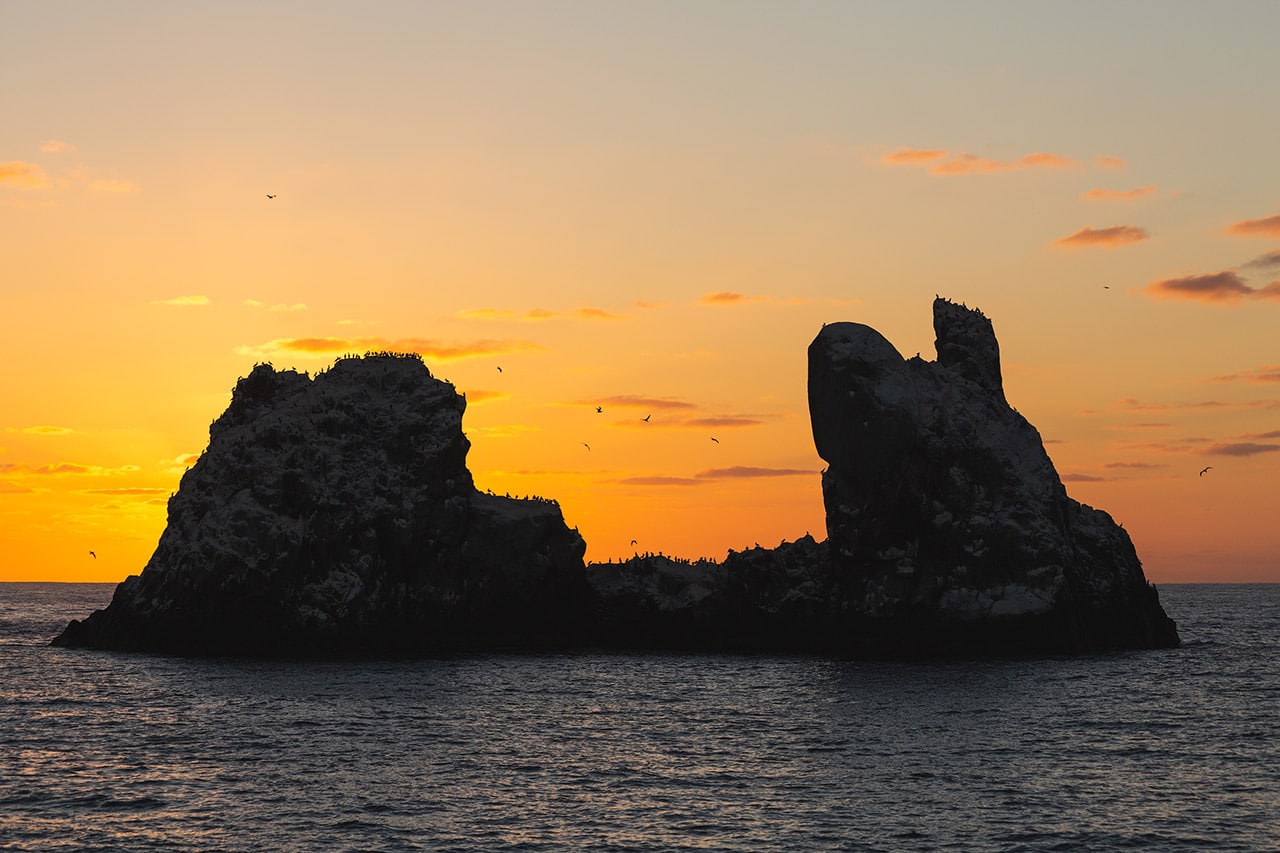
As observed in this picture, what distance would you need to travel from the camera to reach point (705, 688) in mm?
69562

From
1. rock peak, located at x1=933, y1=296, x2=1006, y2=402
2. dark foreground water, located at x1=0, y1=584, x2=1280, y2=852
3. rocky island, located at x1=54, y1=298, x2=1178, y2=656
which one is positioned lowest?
dark foreground water, located at x1=0, y1=584, x2=1280, y2=852

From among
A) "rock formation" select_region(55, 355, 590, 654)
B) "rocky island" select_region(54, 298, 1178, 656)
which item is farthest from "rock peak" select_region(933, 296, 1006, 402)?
"rock formation" select_region(55, 355, 590, 654)

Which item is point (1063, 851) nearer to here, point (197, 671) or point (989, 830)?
point (989, 830)

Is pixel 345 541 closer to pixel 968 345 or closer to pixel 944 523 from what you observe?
pixel 944 523

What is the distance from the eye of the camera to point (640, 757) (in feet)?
160

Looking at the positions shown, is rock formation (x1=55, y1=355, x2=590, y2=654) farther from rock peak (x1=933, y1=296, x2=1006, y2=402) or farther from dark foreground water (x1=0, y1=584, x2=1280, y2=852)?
rock peak (x1=933, y1=296, x2=1006, y2=402)

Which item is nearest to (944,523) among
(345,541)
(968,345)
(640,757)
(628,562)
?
(968,345)

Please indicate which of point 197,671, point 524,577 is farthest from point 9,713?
point 524,577

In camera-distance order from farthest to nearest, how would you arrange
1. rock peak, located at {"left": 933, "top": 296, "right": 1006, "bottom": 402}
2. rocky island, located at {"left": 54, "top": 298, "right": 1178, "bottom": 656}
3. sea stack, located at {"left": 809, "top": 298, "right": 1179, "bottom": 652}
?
rock peak, located at {"left": 933, "top": 296, "right": 1006, "bottom": 402} → rocky island, located at {"left": 54, "top": 298, "right": 1178, "bottom": 656} → sea stack, located at {"left": 809, "top": 298, "right": 1179, "bottom": 652}

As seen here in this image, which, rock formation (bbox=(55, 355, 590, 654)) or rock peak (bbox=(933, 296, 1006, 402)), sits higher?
rock peak (bbox=(933, 296, 1006, 402))

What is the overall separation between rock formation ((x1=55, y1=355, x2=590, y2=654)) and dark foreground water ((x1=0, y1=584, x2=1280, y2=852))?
6.86 m

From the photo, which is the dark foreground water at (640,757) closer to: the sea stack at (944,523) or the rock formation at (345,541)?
the sea stack at (944,523)

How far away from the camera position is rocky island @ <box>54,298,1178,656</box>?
83438 millimetres

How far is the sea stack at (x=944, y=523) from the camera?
270 ft
